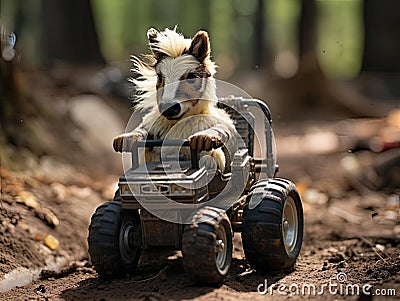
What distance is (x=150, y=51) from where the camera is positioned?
5535 mm

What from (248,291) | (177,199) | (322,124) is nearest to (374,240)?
(248,291)

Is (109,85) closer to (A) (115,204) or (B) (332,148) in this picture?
(B) (332,148)

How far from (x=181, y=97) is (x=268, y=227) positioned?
1.20 meters

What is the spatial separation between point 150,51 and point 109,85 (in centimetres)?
→ 819

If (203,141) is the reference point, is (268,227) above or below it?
below

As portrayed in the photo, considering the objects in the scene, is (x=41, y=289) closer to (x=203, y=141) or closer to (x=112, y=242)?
(x=112, y=242)

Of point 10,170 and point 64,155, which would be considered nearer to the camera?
point 10,170

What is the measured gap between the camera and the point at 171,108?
508 cm

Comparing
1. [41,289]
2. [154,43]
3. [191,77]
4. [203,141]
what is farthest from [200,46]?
[41,289]

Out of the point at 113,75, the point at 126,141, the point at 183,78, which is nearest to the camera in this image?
the point at 126,141

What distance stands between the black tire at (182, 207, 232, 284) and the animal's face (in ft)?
3.05

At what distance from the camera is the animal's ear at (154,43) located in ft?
17.4

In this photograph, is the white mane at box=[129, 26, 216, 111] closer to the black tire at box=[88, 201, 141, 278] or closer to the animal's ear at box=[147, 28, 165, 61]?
the animal's ear at box=[147, 28, 165, 61]

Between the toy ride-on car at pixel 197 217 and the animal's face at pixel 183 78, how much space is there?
1.07ft
